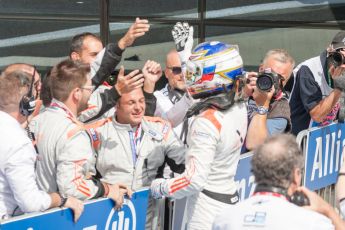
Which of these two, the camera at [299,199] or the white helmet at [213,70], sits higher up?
the white helmet at [213,70]

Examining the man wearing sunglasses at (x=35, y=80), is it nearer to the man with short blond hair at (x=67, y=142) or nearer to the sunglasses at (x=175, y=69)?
the man with short blond hair at (x=67, y=142)

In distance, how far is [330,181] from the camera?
7.67 metres

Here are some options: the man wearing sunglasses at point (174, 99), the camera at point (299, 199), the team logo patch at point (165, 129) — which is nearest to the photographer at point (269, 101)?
the man wearing sunglasses at point (174, 99)

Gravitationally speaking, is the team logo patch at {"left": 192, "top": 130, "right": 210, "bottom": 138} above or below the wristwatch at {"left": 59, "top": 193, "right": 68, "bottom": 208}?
above

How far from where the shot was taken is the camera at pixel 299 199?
373 centimetres

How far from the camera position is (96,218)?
5012 mm

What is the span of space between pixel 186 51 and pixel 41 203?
5.45ft

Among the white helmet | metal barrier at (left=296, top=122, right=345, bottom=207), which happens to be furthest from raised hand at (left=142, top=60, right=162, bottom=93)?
metal barrier at (left=296, top=122, right=345, bottom=207)

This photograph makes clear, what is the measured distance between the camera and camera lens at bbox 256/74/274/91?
6109 millimetres

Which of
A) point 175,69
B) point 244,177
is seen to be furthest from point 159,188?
point 175,69

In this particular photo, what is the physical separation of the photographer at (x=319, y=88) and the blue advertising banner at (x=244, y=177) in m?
1.09

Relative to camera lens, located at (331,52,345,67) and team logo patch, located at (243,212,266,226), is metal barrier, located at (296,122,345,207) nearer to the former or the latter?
camera lens, located at (331,52,345,67)

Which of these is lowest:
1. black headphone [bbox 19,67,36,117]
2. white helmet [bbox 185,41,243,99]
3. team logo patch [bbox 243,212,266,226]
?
team logo patch [bbox 243,212,266,226]

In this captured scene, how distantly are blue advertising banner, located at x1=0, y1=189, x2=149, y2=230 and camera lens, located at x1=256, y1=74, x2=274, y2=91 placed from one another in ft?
4.17
